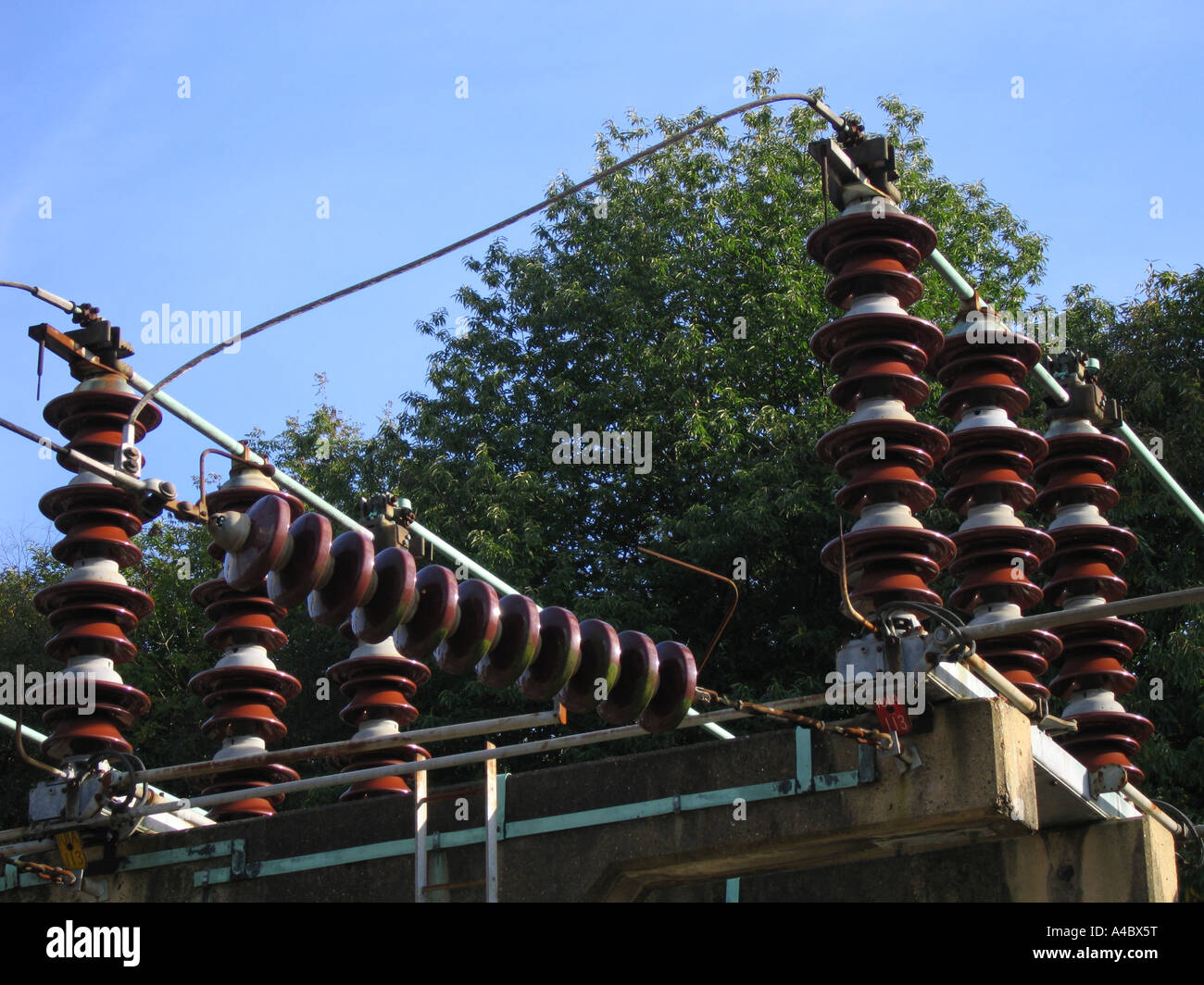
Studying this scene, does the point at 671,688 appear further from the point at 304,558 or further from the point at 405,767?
the point at 304,558

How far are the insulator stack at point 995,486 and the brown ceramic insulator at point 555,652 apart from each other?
446 cm

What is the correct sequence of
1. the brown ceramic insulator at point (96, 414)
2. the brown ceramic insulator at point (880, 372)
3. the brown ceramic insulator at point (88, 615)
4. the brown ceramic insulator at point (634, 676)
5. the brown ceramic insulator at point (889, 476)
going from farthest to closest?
the brown ceramic insulator at point (96, 414)
the brown ceramic insulator at point (88, 615)
the brown ceramic insulator at point (880, 372)
the brown ceramic insulator at point (889, 476)
the brown ceramic insulator at point (634, 676)

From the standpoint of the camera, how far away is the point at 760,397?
26.3 metres

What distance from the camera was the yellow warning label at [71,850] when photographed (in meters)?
11.4

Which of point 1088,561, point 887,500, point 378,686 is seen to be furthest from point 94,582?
point 1088,561

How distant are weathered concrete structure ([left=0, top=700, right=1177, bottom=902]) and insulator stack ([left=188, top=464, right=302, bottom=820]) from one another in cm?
158

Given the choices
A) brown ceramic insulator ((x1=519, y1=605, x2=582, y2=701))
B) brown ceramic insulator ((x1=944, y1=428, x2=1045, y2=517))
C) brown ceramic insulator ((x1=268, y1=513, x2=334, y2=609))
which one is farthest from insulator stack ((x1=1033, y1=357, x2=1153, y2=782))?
brown ceramic insulator ((x1=268, y1=513, x2=334, y2=609))

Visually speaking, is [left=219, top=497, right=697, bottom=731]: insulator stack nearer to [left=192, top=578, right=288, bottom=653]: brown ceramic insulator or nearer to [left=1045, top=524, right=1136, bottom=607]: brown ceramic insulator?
[left=192, top=578, right=288, bottom=653]: brown ceramic insulator

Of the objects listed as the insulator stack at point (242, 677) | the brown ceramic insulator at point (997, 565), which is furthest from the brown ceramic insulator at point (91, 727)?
the brown ceramic insulator at point (997, 565)

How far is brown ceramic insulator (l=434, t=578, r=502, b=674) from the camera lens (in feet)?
25.9

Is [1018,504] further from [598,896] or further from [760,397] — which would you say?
[760,397]

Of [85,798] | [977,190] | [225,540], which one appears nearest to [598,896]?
[85,798]

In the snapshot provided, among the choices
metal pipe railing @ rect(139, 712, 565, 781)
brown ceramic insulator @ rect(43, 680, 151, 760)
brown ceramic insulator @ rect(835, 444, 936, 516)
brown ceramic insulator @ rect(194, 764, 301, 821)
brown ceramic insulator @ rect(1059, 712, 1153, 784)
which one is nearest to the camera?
metal pipe railing @ rect(139, 712, 565, 781)

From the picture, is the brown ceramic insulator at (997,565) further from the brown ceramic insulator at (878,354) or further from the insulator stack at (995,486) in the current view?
the brown ceramic insulator at (878,354)
